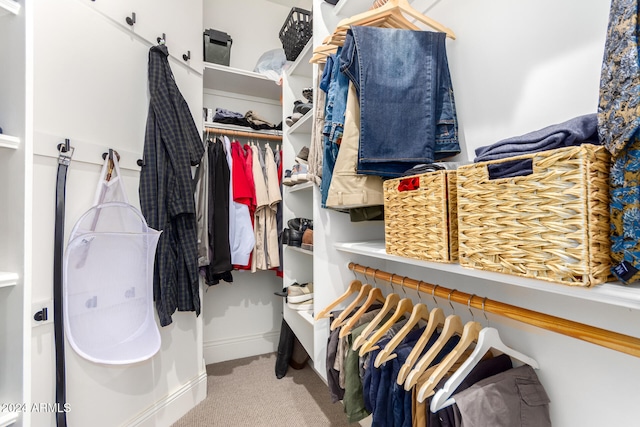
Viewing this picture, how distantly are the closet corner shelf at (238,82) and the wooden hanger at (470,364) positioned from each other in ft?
7.02

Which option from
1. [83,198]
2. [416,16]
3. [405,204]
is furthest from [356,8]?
[83,198]

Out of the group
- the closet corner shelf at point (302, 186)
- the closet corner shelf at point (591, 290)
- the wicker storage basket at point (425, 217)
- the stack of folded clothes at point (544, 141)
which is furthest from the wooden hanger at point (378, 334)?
the closet corner shelf at point (302, 186)

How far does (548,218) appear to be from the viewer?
56 cm

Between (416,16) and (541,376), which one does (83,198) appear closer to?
(416,16)

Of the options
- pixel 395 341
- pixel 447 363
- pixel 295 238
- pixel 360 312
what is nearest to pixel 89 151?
pixel 295 238

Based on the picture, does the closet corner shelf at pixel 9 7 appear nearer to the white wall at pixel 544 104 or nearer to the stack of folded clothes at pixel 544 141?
the stack of folded clothes at pixel 544 141

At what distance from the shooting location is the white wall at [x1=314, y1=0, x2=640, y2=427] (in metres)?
0.71

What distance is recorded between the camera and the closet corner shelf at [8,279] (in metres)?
0.66

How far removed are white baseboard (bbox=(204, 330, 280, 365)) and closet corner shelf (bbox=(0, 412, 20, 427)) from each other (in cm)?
182

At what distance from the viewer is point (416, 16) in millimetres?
1040

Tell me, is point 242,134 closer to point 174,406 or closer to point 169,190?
point 169,190

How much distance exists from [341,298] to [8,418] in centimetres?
100

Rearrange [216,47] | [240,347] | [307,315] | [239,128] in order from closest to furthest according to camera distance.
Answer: [307,315] → [216,47] → [239,128] → [240,347]

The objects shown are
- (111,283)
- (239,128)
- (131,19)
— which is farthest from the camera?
(239,128)
